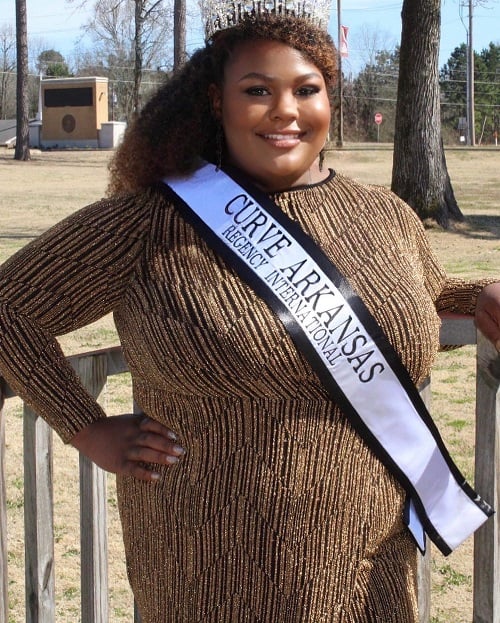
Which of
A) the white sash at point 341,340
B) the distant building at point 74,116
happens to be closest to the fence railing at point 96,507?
the white sash at point 341,340

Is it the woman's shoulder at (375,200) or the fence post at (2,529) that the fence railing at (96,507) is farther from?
the woman's shoulder at (375,200)

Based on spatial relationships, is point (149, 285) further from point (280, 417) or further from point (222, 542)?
point (222, 542)

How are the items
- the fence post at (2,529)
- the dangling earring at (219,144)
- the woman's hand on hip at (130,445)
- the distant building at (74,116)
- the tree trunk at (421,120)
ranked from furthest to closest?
1. the distant building at (74,116)
2. the tree trunk at (421,120)
3. the fence post at (2,529)
4. the dangling earring at (219,144)
5. the woman's hand on hip at (130,445)

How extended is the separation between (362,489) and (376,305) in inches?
13.2

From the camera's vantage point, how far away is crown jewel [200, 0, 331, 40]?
6.01ft

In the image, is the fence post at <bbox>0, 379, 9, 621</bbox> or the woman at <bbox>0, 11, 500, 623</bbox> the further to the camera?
the fence post at <bbox>0, 379, 9, 621</bbox>

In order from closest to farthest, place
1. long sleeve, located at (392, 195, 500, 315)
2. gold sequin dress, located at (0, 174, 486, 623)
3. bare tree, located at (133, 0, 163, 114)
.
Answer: gold sequin dress, located at (0, 174, 486, 623) → long sleeve, located at (392, 195, 500, 315) → bare tree, located at (133, 0, 163, 114)

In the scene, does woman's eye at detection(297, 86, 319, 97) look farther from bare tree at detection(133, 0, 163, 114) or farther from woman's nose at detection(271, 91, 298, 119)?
bare tree at detection(133, 0, 163, 114)

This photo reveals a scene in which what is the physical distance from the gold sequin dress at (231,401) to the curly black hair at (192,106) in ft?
0.35

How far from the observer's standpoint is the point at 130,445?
1.88m

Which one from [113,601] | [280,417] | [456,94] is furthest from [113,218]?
[456,94]

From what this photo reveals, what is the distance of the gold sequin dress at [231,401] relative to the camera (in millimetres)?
1729

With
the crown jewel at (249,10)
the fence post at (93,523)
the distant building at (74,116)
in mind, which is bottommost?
the fence post at (93,523)

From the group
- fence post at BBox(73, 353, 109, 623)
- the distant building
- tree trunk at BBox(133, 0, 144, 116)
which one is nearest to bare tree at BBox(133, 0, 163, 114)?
tree trunk at BBox(133, 0, 144, 116)
